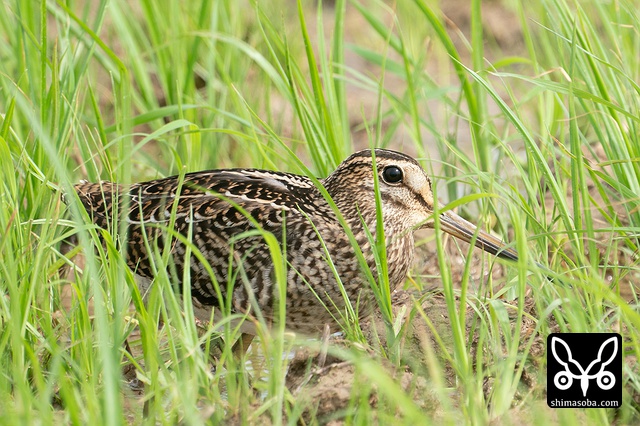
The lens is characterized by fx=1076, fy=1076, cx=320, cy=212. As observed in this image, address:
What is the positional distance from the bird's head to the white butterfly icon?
74 cm

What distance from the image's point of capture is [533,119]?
591 cm

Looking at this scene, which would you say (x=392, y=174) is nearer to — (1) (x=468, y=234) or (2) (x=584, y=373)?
(1) (x=468, y=234)

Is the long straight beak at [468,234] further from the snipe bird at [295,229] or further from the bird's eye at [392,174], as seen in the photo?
the bird's eye at [392,174]

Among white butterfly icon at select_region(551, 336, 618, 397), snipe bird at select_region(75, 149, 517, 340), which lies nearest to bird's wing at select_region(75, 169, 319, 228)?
snipe bird at select_region(75, 149, 517, 340)

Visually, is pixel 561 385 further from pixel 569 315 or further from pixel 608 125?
pixel 608 125

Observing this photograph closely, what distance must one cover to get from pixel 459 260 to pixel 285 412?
1856 millimetres

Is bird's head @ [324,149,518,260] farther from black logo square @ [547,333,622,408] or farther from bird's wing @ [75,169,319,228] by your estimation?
black logo square @ [547,333,622,408]

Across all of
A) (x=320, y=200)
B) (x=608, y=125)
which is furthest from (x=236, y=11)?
(x=608, y=125)

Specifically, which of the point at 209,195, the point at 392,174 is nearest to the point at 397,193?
the point at 392,174

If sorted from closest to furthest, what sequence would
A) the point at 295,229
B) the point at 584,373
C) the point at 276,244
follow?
the point at 276,244 → the point at 584,373 → the point at 295,229

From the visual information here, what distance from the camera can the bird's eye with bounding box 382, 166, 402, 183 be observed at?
155 inches

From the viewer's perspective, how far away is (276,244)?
9.95 ft

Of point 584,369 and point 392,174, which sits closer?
point 584,369

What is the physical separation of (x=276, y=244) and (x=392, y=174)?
1025 mm
